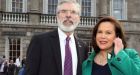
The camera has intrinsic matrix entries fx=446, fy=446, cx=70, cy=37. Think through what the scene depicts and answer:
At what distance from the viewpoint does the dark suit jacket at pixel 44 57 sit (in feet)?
17.0

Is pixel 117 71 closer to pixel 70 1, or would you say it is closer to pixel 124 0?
pixel 70 1

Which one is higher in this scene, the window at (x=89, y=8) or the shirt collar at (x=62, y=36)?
the window at (x=89, y=8)

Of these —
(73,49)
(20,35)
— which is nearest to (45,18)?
(20,35)

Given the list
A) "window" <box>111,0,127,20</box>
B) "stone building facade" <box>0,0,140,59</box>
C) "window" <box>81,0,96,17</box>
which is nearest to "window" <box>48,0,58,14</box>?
"stone building facade" <box>0,0,140,59</box>

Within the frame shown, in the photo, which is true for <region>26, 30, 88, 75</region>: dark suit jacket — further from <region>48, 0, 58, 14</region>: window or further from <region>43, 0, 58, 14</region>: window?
<region>48, 0, 58, 14</region>: window

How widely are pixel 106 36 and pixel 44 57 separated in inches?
30.6

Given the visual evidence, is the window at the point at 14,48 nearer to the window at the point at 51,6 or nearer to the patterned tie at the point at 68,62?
the window at the point at 51,6

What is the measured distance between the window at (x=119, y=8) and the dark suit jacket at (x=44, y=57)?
2800 cm

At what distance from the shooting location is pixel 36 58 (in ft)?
17.0

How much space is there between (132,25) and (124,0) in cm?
198

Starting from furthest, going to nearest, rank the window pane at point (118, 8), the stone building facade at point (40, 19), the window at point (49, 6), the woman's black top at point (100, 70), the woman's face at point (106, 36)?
the window pane at point (118, 8) < the window at point (49, 6) < the stone building facade at point (40, 19) < the woman's face at point (106, 36) < the woman's black top at point (100, 70)

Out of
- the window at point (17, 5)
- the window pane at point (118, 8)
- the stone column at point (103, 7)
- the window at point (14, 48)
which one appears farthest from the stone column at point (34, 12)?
the window pane at point (118, 8)

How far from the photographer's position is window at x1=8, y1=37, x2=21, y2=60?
30.1 meters

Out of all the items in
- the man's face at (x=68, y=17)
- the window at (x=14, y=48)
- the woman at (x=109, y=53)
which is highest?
the man's face at (x=68, y=17)
